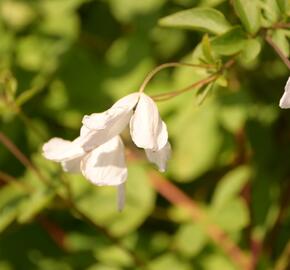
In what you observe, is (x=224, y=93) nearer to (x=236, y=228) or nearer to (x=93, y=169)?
(x=236, y=228)

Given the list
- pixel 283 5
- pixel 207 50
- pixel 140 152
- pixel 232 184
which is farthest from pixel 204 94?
pixel 140 152

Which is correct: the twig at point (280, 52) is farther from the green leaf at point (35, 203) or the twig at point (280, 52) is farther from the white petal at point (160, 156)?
the green leaf at point (35, 203)

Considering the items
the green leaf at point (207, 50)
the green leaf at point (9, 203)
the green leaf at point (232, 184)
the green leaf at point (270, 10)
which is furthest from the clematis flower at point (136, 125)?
the green leaf at point (232, 184)

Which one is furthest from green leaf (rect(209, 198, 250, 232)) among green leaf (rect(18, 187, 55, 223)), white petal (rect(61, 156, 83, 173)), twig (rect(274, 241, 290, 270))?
white petal (rect(61, 156, 83, 173))

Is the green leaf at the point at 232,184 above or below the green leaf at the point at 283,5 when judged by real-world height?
below

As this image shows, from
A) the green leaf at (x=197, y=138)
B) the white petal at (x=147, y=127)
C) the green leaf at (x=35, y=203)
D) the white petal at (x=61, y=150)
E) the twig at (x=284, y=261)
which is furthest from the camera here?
the green leaf at (x=197, y=138)

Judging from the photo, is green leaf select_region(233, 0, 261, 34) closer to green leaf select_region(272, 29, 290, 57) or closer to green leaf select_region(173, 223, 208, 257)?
green leaf select_region(272, 29, 290, 57)
